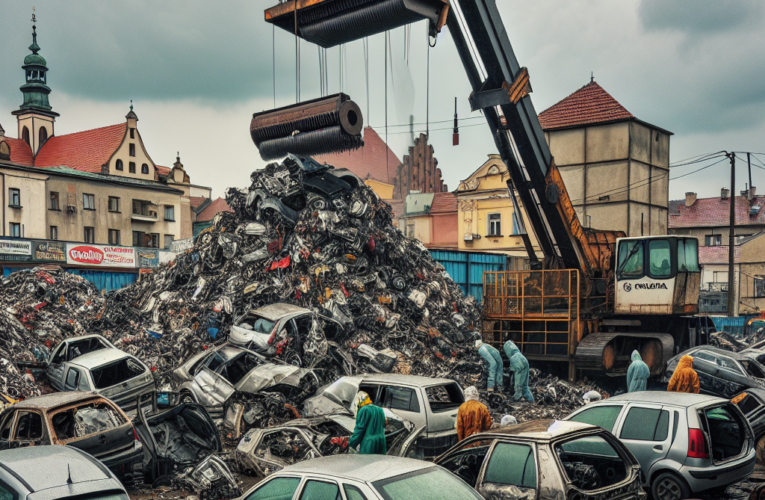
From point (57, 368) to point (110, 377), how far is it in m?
1.43

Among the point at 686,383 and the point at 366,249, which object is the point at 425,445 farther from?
the point at 366,249

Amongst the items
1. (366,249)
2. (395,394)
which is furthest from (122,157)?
(395,394)

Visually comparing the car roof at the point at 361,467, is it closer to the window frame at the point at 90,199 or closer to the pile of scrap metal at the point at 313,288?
the pile of scrap metal at the point at 313,288

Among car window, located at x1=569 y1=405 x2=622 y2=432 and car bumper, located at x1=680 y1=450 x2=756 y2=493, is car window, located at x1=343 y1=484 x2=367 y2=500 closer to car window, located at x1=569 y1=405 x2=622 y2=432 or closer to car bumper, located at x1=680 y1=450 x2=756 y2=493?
car window, located at x1=569 y1=405 x2=622 y2=432

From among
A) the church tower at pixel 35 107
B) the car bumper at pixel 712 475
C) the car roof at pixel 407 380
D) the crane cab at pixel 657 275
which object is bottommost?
the car bumper at pixel 712 475

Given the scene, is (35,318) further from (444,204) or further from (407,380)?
(444,204)

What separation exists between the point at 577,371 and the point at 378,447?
10.2 m

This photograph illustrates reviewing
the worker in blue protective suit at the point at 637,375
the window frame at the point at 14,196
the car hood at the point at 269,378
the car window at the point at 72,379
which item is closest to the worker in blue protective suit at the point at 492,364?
the worker in blue protective suit at the point at 637,375

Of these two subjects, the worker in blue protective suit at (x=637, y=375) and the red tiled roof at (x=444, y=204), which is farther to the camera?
the red tiled roof at (x=444, y=204)

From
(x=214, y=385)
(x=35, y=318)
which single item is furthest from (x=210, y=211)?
(x=214, y=385)

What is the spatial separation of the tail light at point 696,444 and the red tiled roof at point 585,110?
2860cm

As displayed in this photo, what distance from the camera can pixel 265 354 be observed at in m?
13.1

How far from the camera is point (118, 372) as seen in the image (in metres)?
13.3

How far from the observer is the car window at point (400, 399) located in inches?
363
